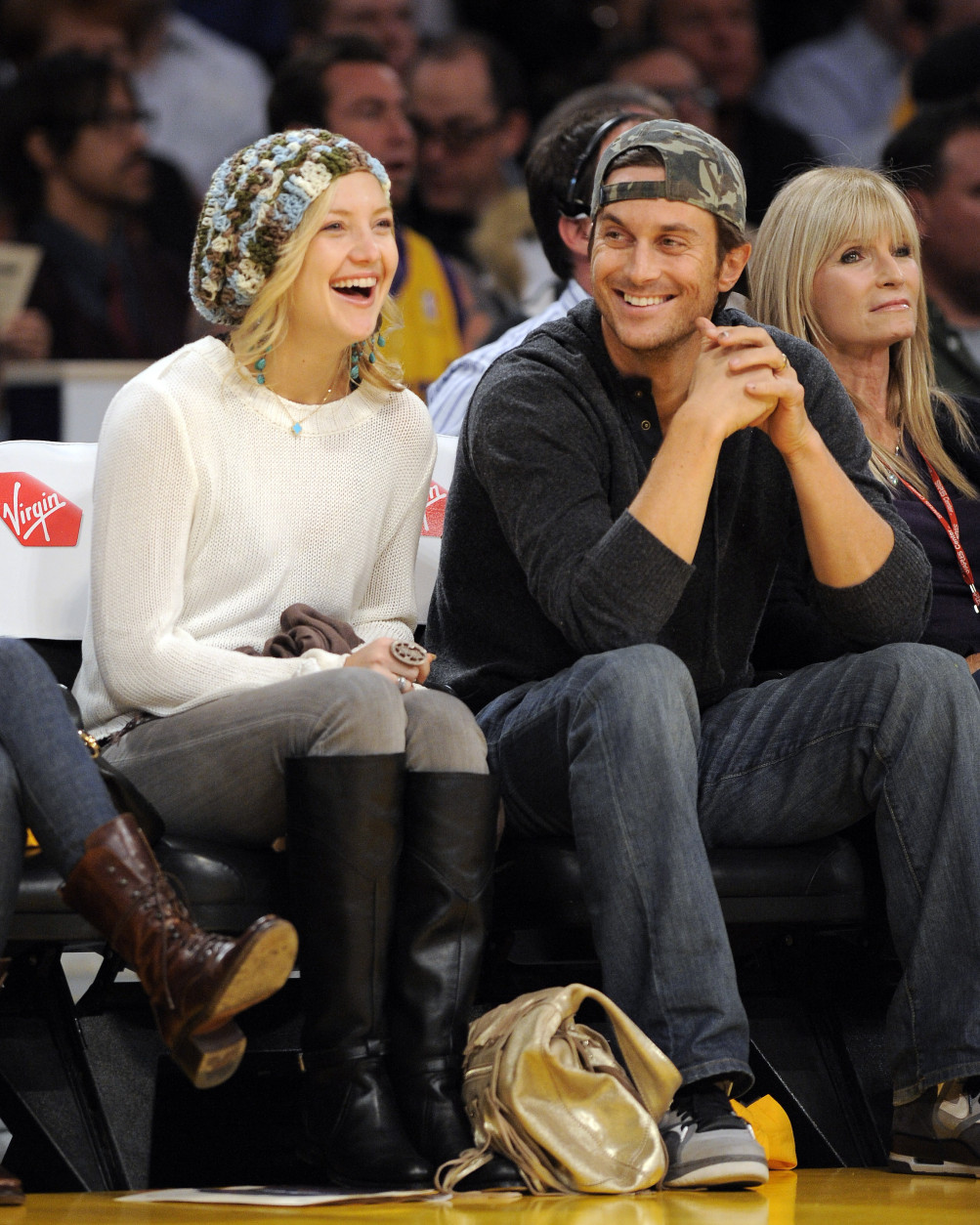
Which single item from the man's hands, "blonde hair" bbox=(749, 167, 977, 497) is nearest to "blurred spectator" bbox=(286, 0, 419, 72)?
"blonde hair" bbox=(749, 167, 977, 497)

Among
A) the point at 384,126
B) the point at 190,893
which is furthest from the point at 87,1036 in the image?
the point at 384,126

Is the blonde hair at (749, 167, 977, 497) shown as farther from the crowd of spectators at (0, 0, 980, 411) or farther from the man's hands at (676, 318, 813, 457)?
the crowd of spectators at (0, 0, 980, 411)

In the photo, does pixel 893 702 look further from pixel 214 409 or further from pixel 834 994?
pixel 214 409

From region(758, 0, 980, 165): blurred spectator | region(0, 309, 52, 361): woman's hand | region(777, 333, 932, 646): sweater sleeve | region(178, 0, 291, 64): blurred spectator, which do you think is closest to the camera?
region(777, 333, 932, 646): sweater sleeve

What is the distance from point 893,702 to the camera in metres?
2.24

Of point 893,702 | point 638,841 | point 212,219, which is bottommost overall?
point 638,841

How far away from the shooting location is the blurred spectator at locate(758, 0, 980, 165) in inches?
249

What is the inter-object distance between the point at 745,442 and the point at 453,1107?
1050mm

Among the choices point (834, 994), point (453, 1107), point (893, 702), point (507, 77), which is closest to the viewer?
point (453, 1107)

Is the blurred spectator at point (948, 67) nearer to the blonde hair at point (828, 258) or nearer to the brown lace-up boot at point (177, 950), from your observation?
the blonde hair at point (828, 258)

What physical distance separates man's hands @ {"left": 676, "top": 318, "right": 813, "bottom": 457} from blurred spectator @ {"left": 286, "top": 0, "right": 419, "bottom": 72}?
3.94 m

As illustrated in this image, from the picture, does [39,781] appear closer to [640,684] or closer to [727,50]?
[640,684]

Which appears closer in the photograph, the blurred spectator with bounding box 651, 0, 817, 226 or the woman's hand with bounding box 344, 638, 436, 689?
the woman's hand with bounding box 344, 638, 436, 689

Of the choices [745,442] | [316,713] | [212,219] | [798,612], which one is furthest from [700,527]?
[212,219]
